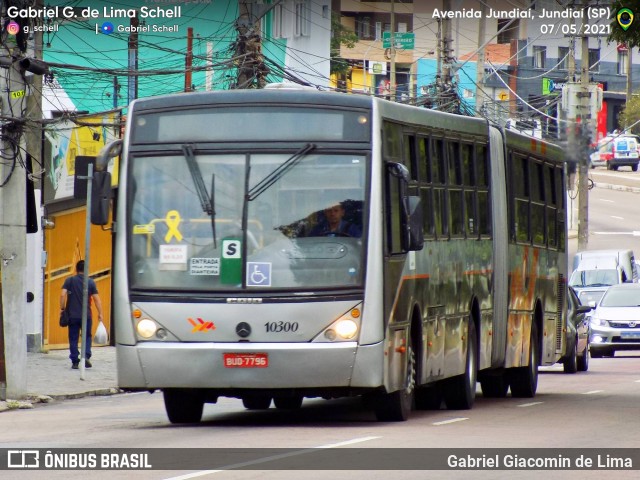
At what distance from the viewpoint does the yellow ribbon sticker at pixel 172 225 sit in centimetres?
1457

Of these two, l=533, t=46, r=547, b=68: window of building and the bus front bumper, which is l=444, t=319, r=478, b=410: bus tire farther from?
l=533, t=46, r=547, b=68: window of building

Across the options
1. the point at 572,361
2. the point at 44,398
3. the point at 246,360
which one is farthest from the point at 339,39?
the point at 246,360

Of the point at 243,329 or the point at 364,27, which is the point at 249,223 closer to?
the point at 243,329

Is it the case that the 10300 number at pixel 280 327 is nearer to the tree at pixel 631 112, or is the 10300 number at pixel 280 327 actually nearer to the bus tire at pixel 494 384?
the bus tire at pixel 494 384

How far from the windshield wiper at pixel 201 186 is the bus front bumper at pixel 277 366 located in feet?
3.36

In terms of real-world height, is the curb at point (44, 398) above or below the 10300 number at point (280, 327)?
below

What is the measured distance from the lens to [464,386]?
17.9m

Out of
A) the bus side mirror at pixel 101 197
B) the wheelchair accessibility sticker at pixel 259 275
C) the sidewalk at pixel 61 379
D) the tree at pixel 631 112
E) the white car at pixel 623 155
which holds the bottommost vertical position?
the sidewalk at pixel 61 379

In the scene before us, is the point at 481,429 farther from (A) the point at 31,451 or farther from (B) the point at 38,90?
(B) the point at 38,90

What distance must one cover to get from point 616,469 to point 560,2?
30131 mm

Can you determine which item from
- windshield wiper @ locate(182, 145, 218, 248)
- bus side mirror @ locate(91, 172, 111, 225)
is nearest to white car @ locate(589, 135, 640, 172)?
windshield wiper @ locate(182, 145, 218, 248)

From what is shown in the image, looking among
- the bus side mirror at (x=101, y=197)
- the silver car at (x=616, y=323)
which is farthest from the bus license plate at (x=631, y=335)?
the bus side mirror at (x=101, y=197)

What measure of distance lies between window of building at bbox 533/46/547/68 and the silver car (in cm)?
3734

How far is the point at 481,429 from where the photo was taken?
48.6 feet
